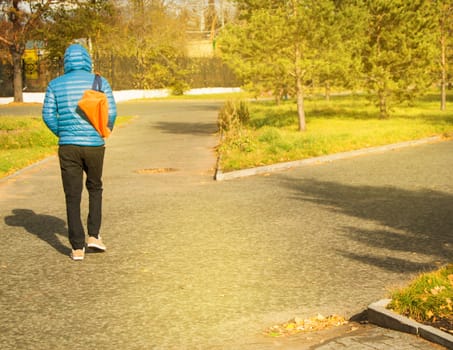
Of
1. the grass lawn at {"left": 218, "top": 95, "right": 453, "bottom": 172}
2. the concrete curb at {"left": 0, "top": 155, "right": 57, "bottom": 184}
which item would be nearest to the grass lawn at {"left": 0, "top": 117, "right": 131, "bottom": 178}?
the concrete curb at {"left": 0, "top": 155, "right": 57, "bottom": 184}

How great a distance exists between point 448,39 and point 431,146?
14.5 metres

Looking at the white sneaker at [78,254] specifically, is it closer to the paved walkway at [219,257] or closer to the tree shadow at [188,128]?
the paved walkway at [219,257]

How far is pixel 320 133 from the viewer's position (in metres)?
21.9

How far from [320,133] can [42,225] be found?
532 inches

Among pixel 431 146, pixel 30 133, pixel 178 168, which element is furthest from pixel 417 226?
pixel 30 133

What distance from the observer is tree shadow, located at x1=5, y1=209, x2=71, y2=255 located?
8391 millimetres

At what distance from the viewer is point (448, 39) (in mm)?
31828

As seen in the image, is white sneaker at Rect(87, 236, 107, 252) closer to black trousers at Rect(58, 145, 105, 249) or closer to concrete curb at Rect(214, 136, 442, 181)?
black trousers at Rect(58, 145, 105, 249)

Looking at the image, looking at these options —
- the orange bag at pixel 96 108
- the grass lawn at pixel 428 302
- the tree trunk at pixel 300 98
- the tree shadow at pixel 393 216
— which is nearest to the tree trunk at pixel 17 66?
the tree trunk at pixel 300 98

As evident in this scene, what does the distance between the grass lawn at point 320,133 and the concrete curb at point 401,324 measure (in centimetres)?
899

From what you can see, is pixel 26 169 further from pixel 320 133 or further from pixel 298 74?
pixel 298 74

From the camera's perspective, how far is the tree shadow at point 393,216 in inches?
294

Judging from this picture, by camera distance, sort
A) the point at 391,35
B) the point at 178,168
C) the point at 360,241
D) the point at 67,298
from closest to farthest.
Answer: the point at 67,298
the point at 360,241
the point at 178,168
the point at 391,35

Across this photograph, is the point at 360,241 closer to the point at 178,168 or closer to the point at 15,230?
the point at 15,230
